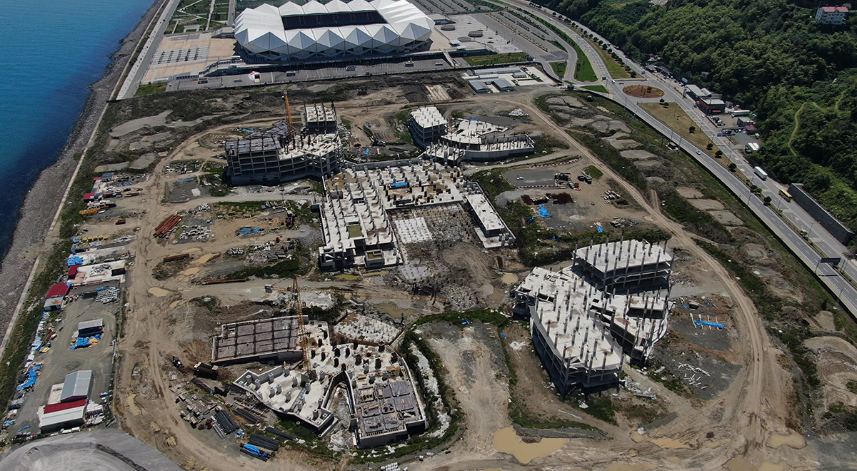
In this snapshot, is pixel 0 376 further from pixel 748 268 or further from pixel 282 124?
pixel 748 268

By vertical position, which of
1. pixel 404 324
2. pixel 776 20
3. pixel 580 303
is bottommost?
pixel 404 324

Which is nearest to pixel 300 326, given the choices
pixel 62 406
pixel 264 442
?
pixel 264 442

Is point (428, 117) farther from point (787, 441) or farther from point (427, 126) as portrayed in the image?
point (787, 441)

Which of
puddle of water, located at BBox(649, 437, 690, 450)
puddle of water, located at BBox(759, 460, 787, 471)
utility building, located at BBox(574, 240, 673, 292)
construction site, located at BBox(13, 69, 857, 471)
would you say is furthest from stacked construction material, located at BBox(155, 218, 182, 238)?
puddle of water, located at BBox(759, 460, 787, 471)

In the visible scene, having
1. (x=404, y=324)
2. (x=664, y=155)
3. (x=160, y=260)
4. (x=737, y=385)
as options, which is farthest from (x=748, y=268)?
(x=160, y=260)

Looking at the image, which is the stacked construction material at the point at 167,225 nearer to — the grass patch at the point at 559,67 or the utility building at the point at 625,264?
the utility building at the point at 625,264

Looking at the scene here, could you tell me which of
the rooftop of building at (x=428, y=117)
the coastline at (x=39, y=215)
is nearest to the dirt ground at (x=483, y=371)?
the coastline at (x=39, y=215)
